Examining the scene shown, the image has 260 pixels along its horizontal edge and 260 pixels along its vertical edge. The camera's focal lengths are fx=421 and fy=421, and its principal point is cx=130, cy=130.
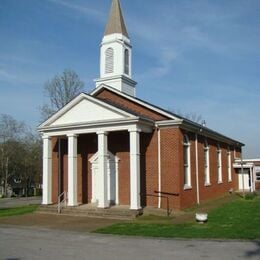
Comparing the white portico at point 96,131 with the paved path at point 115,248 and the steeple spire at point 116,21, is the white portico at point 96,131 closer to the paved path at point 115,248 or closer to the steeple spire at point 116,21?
the steeple spire at point 116,21

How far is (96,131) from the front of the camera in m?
22.1

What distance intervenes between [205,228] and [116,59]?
13943mm

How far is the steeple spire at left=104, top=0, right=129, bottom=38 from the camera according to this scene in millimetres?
26969

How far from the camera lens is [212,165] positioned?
98.5ft

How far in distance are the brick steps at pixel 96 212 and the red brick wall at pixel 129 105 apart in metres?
5.59

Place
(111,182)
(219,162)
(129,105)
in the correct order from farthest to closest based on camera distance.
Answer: (219,162) → (129,105) → (111,182)

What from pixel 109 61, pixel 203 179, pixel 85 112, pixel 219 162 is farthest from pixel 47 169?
pixel 219 162

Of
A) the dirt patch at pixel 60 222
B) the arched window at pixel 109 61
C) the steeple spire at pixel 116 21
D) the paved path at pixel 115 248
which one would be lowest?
the dirt patch at pixel 60 222

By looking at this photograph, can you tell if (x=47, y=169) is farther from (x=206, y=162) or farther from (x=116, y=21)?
(x=206, y=162)

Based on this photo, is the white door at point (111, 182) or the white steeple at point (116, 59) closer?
the white door at point (111, 182)

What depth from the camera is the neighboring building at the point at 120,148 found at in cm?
2166

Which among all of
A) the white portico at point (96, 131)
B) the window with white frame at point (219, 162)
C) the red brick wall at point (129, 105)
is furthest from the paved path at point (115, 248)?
the window with white frame at point (219, 162)

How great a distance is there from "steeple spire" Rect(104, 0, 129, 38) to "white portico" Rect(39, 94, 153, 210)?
244 inches

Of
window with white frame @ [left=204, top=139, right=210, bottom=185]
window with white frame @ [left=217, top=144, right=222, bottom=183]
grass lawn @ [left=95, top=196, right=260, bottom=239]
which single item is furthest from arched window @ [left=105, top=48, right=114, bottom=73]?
window with white frame @ [left=217, top=144, right=222, bottom=183]
